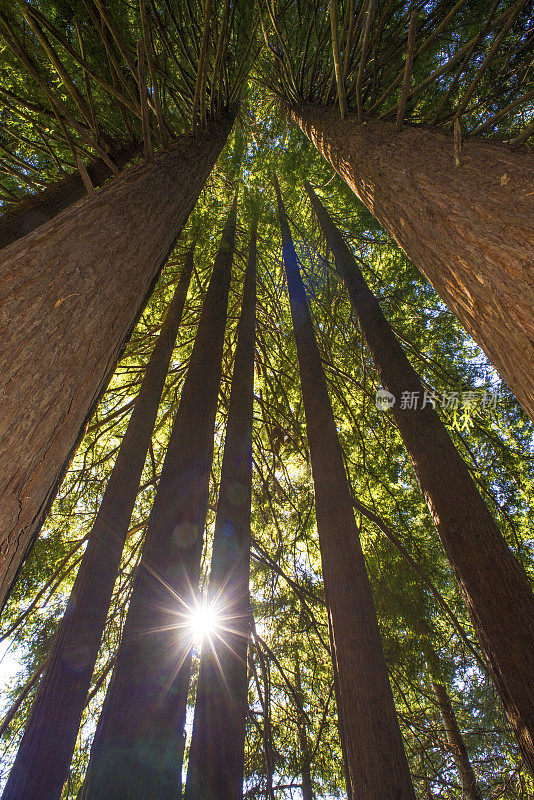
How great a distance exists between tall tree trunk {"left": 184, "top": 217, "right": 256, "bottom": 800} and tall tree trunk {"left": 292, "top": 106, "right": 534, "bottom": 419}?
101 inches

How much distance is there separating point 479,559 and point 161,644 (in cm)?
230

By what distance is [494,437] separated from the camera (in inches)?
179

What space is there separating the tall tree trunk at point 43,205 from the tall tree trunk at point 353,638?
11.3ft

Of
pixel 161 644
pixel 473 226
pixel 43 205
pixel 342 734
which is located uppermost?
pixel 43 205

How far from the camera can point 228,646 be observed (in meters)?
2.76

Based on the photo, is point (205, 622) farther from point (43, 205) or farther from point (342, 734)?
point (43, 205)

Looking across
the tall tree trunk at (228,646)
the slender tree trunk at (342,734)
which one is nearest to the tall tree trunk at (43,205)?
the tall tree trunk at (228,646)

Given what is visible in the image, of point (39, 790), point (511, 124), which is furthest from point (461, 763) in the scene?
point (511, 124)

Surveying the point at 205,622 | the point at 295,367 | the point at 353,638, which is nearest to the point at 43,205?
the point at 205,622

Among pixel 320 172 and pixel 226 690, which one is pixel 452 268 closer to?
pixel 226 690

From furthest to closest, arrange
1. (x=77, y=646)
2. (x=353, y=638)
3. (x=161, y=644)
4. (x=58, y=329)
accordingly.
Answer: (x=77, y=646) < (x=353, y=638) < (x=161, y=644) < (x=58, y=329)

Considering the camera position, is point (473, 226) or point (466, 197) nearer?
point (473, 226)

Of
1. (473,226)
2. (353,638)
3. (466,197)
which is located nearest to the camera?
(473,226)

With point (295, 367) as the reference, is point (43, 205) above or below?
below
